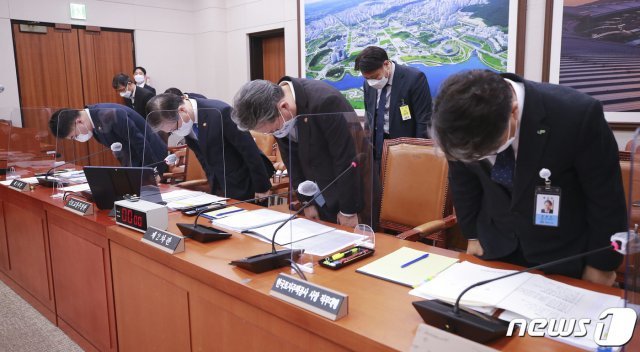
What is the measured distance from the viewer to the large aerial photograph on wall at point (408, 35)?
359 centimetres

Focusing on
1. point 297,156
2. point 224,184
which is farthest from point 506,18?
point 297,156

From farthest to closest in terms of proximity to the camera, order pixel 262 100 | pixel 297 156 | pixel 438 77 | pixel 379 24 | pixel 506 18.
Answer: pixel 379 24 → pixel 438 77 → pixel 506 18 → pixel 262 100 → pixel 297 156

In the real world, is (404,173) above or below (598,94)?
below

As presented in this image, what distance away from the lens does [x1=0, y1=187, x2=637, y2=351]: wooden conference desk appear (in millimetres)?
993

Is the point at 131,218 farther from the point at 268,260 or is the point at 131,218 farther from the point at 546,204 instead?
the point at 546,204

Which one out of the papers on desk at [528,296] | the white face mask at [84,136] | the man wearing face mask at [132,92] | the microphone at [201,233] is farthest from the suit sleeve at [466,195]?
the man wearing face mask at [132,92]

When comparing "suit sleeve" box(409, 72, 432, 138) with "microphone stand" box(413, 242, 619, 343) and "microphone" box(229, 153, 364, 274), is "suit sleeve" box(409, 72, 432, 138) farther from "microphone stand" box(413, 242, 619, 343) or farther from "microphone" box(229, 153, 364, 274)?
"microphone stand" box(413, 242, 619, 343)

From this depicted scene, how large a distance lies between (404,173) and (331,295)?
114cm

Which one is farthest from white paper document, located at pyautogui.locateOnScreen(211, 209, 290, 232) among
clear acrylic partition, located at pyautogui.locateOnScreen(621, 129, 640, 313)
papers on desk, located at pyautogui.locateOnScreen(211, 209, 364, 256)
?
clear acrylic partition, located at pyautogui.locateOnScreen(621, 129, 640, 313)

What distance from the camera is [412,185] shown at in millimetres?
2027

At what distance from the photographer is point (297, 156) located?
1498 mm

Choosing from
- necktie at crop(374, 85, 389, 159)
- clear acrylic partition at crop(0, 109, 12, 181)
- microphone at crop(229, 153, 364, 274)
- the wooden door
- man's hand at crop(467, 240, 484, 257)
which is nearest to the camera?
microphone at crop(229, 153, 364, 274)

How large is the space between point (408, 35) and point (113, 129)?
8.82 ft

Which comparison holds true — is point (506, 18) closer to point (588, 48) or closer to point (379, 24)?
point (588, 48)
